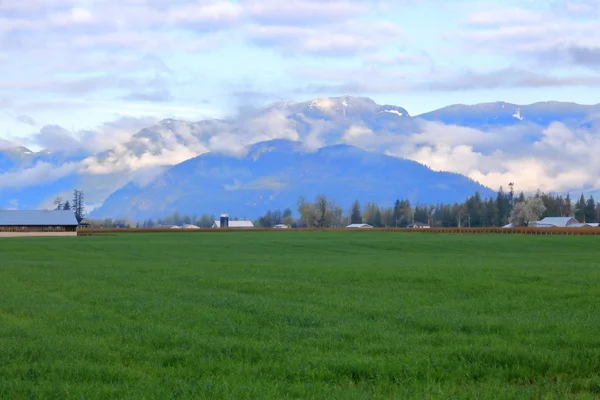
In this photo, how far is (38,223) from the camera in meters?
162

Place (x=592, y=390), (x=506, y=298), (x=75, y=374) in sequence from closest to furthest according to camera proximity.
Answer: (x=592, y=390) → (x=75, y=374) → (x=506, y=298)

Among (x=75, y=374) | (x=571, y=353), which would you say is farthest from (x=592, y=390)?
(x=75, y=374)

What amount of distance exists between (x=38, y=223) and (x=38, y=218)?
312 cm

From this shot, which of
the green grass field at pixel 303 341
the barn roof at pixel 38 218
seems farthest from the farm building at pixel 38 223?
the green grass field at pixel 303 341

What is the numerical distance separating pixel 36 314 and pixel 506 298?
578 inches

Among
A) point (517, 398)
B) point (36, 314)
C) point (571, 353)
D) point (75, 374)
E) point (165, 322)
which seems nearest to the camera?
point (517, 398)

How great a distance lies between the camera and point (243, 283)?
96.8 ft

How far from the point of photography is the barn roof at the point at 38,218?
523 ft

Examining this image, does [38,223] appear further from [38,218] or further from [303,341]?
[303,341]

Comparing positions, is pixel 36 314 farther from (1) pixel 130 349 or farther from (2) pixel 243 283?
(2) pixel 243 283

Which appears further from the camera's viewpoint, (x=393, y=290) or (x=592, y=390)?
(x=393, y=290)

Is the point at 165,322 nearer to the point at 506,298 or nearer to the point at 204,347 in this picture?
the point at 204,347

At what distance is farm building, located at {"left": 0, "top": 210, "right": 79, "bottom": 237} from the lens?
156m

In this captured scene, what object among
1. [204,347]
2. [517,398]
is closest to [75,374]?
[204,347]
